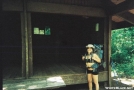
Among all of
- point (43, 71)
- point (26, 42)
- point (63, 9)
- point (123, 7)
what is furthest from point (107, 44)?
point (26, 42)

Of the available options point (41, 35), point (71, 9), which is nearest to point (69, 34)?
point (41, 35)

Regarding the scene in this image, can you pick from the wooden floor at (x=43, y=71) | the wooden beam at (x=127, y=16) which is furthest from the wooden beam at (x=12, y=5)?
the wooden beam at (x=127, y=16)

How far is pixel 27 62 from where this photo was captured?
16.9 feet

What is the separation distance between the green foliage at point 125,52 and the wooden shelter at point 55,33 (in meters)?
4.00

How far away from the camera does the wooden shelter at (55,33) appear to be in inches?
204

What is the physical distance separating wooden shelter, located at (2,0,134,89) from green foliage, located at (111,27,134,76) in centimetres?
400

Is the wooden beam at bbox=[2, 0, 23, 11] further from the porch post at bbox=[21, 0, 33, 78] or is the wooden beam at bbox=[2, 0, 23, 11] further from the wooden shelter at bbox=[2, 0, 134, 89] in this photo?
the porch post at bbox=[21, 0, 33, 78]

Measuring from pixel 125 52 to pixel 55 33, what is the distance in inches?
288

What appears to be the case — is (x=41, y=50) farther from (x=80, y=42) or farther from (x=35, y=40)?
(x=80, y=42)

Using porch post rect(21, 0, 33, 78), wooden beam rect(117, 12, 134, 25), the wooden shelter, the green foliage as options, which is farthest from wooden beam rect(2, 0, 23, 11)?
the green foliage

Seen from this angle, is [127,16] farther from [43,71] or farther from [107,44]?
[43,71]

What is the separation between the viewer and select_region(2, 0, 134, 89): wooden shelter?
5.18 meters

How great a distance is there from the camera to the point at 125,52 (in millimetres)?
12883

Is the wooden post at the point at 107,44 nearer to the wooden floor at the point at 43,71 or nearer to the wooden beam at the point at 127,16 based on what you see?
the wooden beam at the point at 127,16
